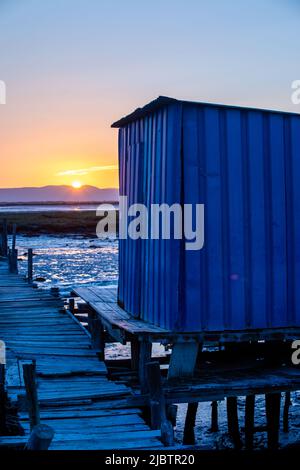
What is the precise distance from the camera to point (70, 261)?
1671 inches

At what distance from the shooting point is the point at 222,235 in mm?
8844

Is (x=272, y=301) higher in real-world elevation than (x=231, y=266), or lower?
lower

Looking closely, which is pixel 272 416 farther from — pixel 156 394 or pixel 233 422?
pixel 156 394

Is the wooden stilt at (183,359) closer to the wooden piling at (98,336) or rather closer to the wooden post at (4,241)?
the wooden piling at (98,336)

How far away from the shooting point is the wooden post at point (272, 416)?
11469 millimetres

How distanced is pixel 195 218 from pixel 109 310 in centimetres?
307

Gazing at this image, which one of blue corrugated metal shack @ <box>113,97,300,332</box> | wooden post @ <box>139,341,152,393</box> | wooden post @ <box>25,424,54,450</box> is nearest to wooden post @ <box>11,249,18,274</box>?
blue corrugated metal shack @ <box>113,97,300,332</box>

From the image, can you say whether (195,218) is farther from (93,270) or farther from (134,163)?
(93,270)

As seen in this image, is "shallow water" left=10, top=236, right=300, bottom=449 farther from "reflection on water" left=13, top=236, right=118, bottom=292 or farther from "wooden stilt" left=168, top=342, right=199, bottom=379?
"wooden stilt" left=168, top=342, right=199, bottom=379

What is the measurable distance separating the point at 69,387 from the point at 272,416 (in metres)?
4.43

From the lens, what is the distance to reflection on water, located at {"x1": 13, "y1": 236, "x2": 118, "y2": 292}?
108 feet
